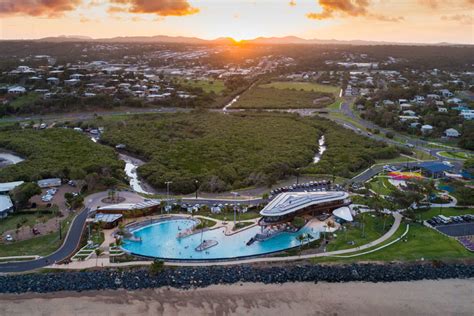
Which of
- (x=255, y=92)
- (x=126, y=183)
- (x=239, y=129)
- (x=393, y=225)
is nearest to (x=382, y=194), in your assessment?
(x=393, y=225)

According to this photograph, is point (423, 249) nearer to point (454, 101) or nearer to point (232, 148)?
point (232, 148)

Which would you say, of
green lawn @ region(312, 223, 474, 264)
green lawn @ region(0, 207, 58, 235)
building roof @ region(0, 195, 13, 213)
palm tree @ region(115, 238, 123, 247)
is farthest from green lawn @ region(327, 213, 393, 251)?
building roof @ region(0, 195, 13, 213)

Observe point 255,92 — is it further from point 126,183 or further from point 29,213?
point 29,213

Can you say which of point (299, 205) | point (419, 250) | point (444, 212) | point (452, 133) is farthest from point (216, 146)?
point (452, 133)

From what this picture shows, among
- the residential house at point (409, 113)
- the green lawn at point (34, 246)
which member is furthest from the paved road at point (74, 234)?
the residential house at point (409, 113)

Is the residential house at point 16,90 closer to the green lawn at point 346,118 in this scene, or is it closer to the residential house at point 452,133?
the green lawn at point 346,118

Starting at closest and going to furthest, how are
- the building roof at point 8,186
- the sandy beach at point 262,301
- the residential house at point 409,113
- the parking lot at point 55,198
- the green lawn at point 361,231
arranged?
the sandy beach at point 262,301
the green lawn at point 361,231
the parking lot at point 55,198
the building roof at point 8,186
the residential house at point 409,113

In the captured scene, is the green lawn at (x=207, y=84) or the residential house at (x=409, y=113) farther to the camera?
the green lawn at (x=207, y=84)
